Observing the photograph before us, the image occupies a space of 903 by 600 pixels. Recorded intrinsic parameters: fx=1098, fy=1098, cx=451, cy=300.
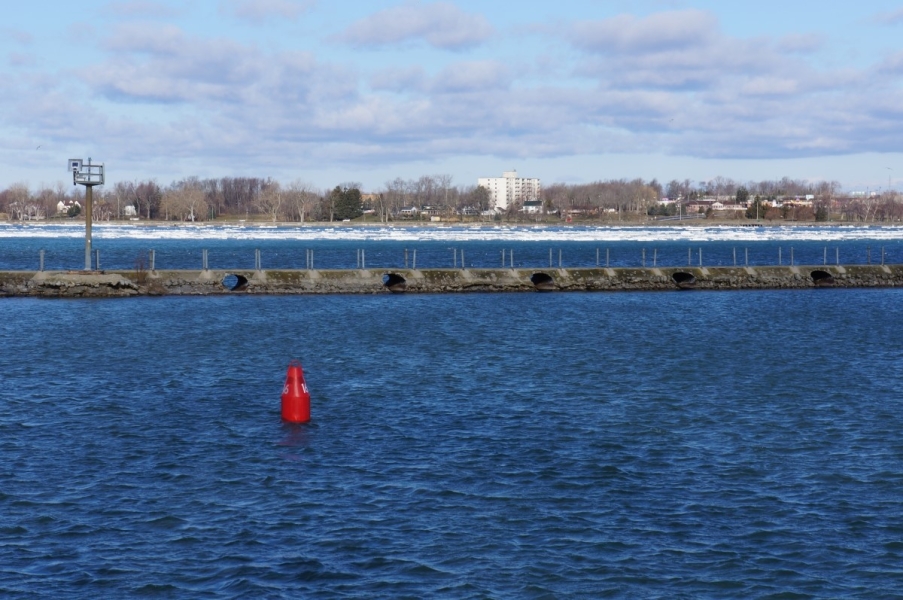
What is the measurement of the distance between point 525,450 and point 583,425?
2761mm

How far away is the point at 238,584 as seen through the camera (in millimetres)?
13406

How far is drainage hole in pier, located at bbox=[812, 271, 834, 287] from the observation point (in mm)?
61312

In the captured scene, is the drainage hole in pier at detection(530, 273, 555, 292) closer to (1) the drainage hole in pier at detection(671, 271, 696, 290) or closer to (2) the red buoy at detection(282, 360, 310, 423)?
(1) the drainage hole in pier at detection(671, 271, 696, 290)

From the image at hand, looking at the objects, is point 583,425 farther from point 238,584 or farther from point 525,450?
point 238,584

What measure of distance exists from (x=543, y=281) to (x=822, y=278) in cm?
1634

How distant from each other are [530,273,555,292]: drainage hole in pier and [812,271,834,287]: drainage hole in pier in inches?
601

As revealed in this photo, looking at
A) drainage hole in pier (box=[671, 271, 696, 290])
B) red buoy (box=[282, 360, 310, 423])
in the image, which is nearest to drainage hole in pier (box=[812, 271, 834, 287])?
drainage hole in pier (box=[671, 271, 696, 290])

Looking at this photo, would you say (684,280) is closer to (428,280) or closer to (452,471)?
(428,280)

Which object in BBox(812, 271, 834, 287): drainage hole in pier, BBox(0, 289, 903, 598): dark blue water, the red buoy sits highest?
BBox(812, 271, 834, 287): drainage hole in pier

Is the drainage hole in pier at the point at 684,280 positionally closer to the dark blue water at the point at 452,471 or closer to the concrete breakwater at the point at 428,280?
the concrete breakwater at the point at 428,280

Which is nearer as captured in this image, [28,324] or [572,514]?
[572,514]

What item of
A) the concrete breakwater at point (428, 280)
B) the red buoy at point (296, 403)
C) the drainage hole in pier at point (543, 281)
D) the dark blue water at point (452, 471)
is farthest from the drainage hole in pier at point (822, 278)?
the red buoy at point (296, 403)

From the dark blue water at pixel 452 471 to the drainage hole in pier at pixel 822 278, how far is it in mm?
24773

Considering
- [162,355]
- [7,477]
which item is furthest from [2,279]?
[7,477]
